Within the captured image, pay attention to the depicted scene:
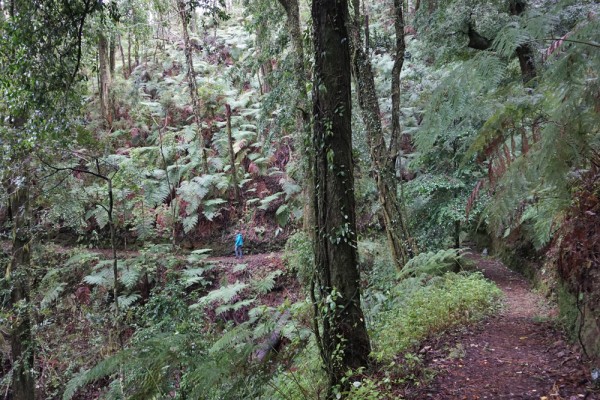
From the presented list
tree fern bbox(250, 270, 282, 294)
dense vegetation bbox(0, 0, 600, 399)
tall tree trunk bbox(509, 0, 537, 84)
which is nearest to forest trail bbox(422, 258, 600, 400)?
dense vegetation bbox(0, 0, 600, 399)

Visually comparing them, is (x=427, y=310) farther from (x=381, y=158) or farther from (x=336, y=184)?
(x=381, y=158)

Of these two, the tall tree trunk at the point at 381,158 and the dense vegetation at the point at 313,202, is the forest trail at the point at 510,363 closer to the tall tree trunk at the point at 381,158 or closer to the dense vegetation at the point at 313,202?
the dense vegetation at the point at 313,202

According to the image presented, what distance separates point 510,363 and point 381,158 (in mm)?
4549

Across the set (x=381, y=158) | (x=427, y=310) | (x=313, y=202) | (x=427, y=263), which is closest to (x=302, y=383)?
(x=313, y=202)

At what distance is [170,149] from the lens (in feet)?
53.9

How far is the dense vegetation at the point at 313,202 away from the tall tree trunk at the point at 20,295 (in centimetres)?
4

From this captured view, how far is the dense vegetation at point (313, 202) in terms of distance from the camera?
3426mm

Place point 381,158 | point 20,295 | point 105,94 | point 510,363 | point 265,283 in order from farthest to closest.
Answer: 1. point 105,94
2. point 265,283
3. point 381,158
4. point 20,295
5. point 510,363

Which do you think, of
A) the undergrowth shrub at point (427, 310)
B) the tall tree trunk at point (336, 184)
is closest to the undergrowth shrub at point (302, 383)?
the tall tree trunk at point (336, 184)

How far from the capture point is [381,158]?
770cm

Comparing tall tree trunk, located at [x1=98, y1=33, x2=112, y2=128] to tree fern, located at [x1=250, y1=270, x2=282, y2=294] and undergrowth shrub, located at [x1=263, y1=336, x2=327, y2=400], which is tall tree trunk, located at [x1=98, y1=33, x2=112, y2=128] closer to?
tree fern, located at [x1=250, y1=270, x2=282, y2=294]

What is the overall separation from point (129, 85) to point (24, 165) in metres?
13.8

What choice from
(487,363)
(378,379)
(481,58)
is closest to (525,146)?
(481,58)

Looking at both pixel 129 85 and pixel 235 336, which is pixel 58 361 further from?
pixel 129 85
